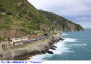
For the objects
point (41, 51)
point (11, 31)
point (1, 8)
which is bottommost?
point (41, 51)

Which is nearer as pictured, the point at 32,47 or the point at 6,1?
the point at 32,47

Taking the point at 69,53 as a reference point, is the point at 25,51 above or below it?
above

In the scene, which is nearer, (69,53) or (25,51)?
(25,51)

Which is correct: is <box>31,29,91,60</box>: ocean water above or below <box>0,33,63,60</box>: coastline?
below

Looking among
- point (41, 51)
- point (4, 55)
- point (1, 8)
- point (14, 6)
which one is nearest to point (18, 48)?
point (4, 55)

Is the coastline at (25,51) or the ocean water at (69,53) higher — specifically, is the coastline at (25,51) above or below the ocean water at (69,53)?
above

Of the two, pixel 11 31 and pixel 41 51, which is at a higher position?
pixel 11 31

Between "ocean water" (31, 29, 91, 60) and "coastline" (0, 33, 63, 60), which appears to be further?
"ocean water" (31, 29, 91, 60)

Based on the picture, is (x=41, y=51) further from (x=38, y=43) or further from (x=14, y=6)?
(x=14, y=6)

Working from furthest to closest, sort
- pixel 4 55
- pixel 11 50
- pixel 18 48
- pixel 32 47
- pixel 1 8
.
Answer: pixel 1 8 < pixel 32 47 < pixel 18 48 < pixel 11 50 < pixel 4 55

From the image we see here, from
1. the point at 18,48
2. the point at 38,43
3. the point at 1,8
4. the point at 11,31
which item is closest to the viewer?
the point at 18,48

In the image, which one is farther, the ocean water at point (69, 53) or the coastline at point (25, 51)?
the ocean water at point (69, 53)
